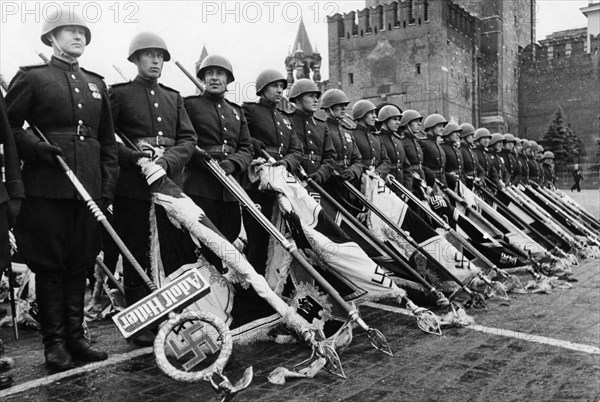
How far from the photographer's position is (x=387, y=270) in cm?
627

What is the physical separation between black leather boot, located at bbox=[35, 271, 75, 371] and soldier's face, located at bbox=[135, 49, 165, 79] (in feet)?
5.53

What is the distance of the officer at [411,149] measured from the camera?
28.7 ft

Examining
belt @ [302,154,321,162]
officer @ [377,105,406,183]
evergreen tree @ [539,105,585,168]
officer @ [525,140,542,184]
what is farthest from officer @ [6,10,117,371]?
evergreen tree @ [539,105,585,168]

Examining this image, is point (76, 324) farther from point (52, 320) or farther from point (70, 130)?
point (70, 130)

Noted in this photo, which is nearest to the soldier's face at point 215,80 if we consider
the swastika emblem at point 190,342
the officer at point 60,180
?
the officer at point 60,180

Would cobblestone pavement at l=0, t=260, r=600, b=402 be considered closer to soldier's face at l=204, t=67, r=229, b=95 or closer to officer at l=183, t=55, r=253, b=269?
officer at l=183, t=55, r=253, b=269

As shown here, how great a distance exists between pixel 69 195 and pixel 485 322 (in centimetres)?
359

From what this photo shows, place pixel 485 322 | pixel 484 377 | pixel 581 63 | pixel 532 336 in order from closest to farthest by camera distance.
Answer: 1. pixel 484 377
2. pixel 532 336
3. pixel 485 322
4. pixel 581 63

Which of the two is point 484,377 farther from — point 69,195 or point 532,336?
point 69,195

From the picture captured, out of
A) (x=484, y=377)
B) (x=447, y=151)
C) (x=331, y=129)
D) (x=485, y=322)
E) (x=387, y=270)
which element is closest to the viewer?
(x=484, y=377)

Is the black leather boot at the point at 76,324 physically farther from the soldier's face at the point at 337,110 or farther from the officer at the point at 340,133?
the soldier's face at the point at 337,110

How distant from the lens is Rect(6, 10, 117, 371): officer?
420 centimetres

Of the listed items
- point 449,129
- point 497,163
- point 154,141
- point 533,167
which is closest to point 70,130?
point 154,141

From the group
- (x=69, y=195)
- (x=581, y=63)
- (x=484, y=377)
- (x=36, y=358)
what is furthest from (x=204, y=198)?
(x=581, y=63)
